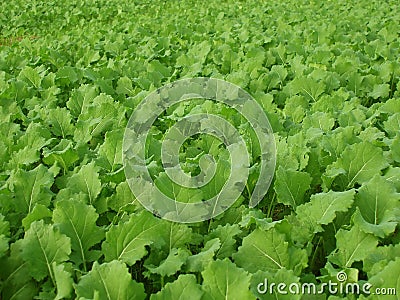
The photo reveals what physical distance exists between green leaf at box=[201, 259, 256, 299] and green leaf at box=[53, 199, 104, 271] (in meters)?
0.64

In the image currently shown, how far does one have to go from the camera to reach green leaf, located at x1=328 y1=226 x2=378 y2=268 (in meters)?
2.09

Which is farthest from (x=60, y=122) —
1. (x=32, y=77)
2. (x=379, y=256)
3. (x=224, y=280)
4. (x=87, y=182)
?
(x=379, y=256)

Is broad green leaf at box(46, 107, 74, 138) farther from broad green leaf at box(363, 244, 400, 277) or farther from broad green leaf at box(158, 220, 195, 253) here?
broad green leaf at box(363, 244, 400, 277)

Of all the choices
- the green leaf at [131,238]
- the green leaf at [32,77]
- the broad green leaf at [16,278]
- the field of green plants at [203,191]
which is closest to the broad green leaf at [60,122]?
the field of green plants at [203,191]

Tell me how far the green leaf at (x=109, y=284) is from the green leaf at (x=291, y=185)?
94cm

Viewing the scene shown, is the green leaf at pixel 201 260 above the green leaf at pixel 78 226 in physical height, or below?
below

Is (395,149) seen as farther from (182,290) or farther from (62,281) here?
(62,281)

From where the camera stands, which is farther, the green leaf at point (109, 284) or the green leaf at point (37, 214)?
the green leaf at point (37, 214)

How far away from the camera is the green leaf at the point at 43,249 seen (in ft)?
6.73

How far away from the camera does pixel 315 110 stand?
142 inches

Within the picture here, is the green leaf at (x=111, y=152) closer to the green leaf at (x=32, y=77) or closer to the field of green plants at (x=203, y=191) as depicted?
the field of green plants at (x=203, y=191)

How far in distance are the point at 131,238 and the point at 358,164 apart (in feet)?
4.15

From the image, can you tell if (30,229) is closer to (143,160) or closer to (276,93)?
(143,160)

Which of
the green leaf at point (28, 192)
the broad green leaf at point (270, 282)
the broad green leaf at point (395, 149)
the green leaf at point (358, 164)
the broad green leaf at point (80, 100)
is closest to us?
the broad green leaf at point (270, 282)
